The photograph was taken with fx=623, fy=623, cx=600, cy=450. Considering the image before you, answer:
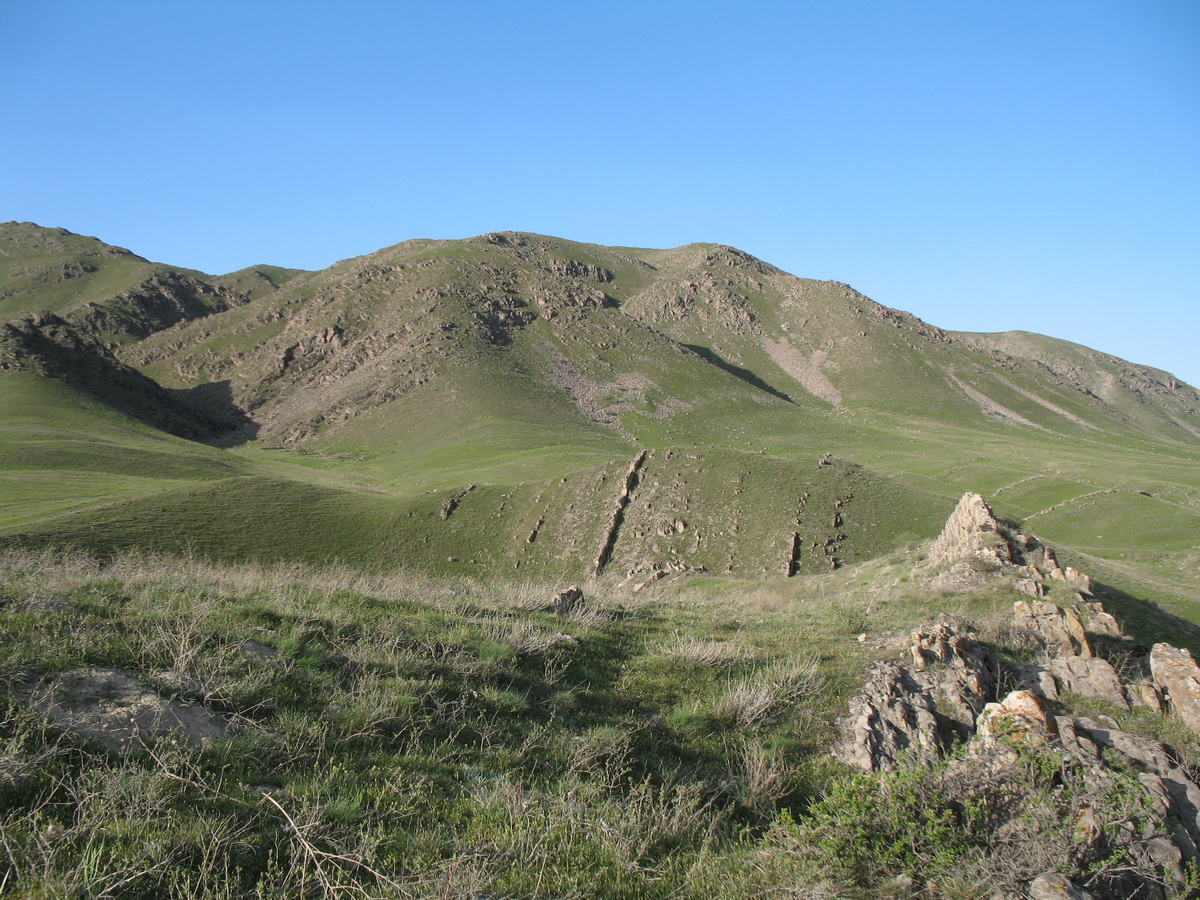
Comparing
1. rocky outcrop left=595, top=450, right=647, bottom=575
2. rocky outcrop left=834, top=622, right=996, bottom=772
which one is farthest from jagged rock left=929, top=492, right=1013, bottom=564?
rocky outcrop left=595, top=450, right=647, bottom=575

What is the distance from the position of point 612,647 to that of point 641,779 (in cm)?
368

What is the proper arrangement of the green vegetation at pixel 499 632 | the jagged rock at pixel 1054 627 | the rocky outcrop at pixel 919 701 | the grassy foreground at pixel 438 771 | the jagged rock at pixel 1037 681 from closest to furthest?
the grassy foreground at pixel 438 771, the green vegetation at pixel 499 632, the rocky outcrop at pixel 919 701, the jagged rock at pixel 1037 681, the jagged rock at pixel 1054 627

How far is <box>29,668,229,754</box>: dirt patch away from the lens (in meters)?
4.60

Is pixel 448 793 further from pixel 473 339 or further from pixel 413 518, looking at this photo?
pixel 473 339

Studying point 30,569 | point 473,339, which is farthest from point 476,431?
point 30,569

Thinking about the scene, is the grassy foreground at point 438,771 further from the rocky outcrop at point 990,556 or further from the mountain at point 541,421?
the mountain at point 541,421

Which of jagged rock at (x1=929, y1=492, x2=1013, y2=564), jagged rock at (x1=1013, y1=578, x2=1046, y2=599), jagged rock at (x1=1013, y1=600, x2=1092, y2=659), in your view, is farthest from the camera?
jagged rock at (x1=929, y1=492, x2=1013, y2=564)

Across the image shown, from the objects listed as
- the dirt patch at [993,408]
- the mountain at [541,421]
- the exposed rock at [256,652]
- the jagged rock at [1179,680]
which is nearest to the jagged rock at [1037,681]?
the jagged rock at [1179,680]

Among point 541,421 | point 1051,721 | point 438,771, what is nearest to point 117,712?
point 438,771

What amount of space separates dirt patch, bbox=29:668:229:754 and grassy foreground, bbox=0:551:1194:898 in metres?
0.10

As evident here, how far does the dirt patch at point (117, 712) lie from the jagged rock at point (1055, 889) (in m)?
5.82

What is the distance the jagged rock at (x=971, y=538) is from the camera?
15.7 m

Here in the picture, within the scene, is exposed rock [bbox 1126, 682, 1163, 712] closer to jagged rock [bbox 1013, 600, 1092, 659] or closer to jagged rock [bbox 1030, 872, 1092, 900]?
jagged rock [bbox 1013, 600, 1092, 659]

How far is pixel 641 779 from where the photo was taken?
5.65 metres
